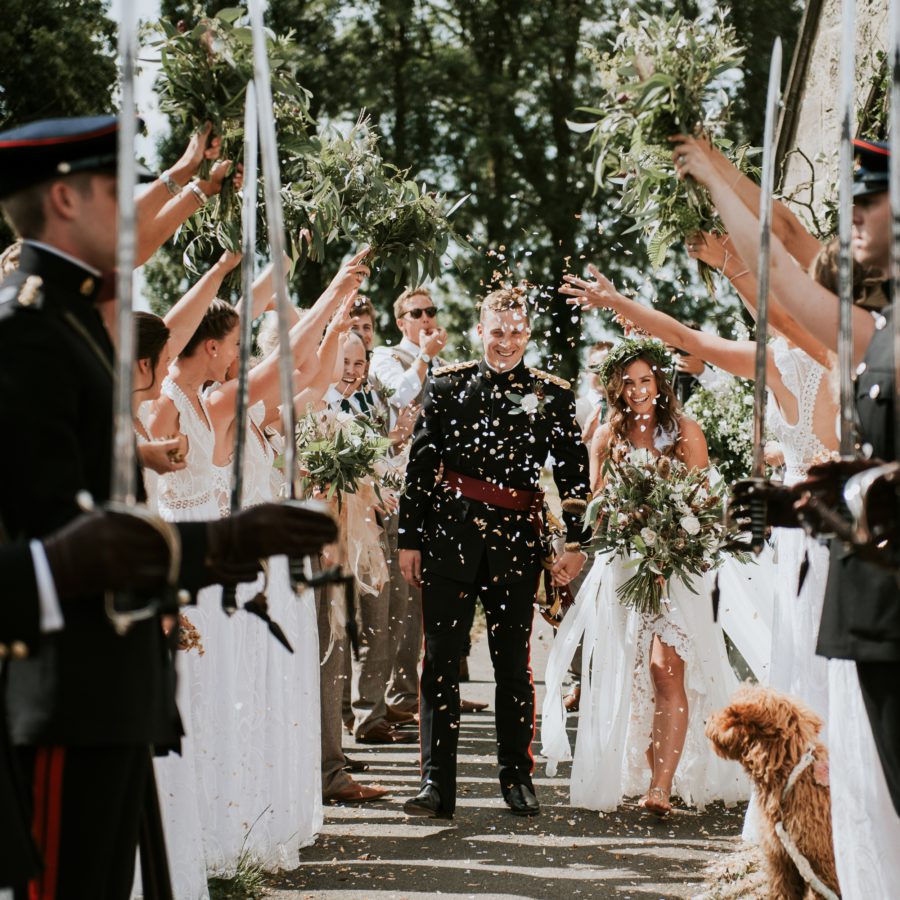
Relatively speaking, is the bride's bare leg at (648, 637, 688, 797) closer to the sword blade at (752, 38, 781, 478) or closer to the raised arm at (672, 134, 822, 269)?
the raised arm at (672, 134, 822, 269)

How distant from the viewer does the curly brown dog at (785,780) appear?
4.61 metres

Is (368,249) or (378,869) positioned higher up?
(368,249)

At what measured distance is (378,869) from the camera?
18.1 feet

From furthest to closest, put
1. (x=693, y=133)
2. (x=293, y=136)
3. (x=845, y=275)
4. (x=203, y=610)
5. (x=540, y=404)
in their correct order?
(x=540, y=404) < (x=203, y=610) < (x=293, y=136) < (x=693, y=133) < (x=845, y=275)

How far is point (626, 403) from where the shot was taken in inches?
277

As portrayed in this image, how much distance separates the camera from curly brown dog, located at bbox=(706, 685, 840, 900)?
4.61 meters

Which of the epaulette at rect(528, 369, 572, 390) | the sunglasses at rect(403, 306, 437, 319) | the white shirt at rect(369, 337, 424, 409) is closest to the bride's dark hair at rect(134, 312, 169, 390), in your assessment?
the epaulette at rect(528, 369, 572, 390)

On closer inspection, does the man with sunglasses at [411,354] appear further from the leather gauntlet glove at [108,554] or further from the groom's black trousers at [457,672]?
the leather gauntlet glove at [108,554]

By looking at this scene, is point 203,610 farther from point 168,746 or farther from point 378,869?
point 168,746

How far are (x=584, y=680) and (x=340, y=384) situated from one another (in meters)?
2.54

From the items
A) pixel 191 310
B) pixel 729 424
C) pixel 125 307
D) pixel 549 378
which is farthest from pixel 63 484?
pixel 729 424

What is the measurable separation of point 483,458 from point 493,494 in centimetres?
19

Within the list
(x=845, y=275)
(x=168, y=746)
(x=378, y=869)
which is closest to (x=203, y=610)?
(x=378, y=869)

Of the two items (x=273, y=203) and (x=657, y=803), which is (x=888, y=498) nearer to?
(x=273, y=203)
